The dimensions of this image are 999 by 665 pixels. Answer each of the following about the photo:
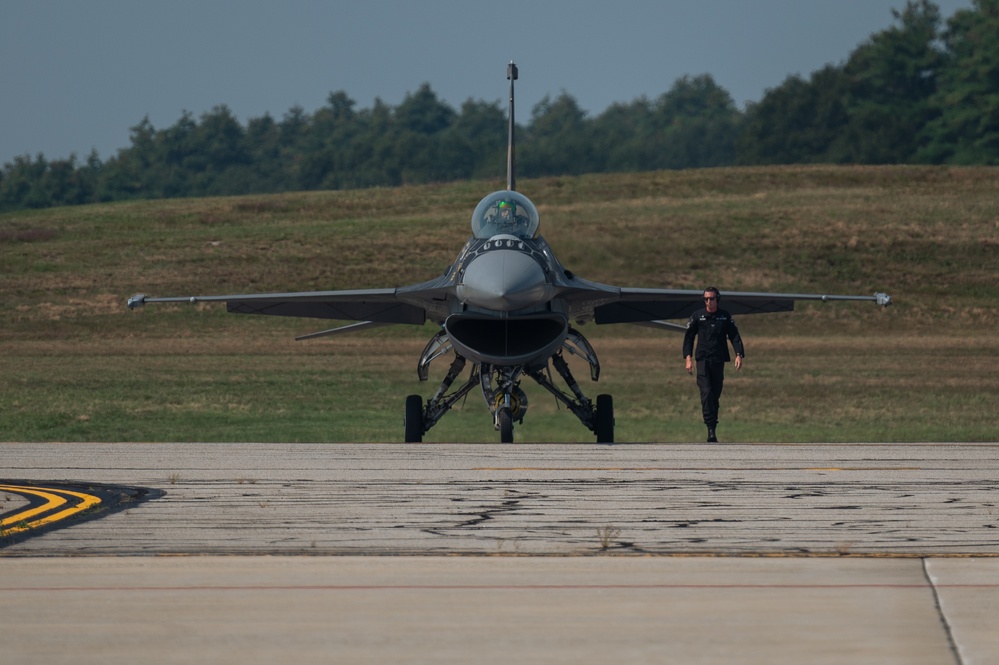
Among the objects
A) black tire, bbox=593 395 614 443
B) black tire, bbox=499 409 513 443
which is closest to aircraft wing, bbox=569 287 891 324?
black tire, bbox=593 395 614 443

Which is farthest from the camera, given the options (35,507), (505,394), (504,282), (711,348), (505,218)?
(505,394)

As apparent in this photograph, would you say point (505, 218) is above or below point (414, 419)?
above

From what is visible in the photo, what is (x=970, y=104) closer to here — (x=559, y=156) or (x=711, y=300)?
(x=559, y=156)

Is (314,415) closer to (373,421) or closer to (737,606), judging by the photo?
(373,421)

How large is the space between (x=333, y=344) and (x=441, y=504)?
108 ft

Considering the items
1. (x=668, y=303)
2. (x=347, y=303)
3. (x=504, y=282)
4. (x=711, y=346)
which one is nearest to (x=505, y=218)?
(x=504, y=282)

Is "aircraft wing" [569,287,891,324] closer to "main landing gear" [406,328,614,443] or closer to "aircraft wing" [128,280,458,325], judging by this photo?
"main landing gear" [406,328,614,443]

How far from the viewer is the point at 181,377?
114ft

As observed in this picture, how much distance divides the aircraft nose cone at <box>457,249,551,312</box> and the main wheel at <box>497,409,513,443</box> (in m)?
1.62

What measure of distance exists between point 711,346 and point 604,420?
2.13m

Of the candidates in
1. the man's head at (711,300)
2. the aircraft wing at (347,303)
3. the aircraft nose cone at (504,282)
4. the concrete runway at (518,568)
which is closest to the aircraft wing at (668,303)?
the man's head at (711,300)

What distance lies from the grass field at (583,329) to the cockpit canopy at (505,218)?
Result: 725 centimetres

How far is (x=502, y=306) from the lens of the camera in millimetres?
16516

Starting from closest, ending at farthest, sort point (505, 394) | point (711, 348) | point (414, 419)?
1. point (711, 348)
2. point (505, 394)
3. point (414, 419)
